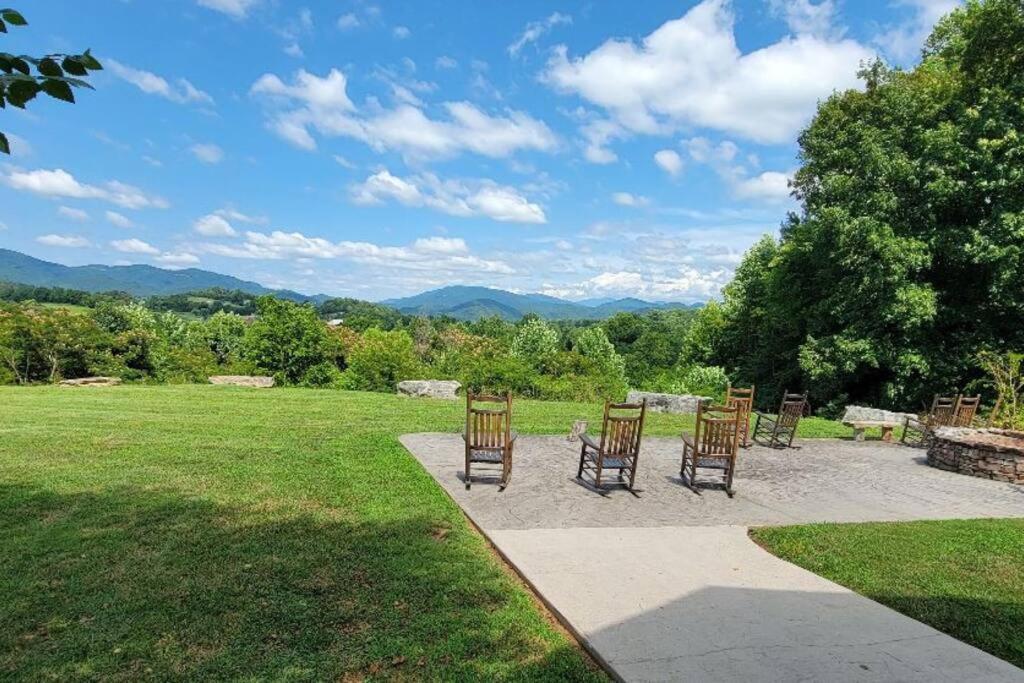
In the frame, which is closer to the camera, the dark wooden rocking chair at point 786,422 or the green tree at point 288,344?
the dark wooden rocking chair at point 786,422

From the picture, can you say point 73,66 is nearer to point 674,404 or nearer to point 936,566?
point 936,566

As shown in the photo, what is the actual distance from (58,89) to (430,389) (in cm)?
1599

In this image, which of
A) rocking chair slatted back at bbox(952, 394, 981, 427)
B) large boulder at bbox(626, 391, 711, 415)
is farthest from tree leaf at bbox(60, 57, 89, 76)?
large boulder at bbox(626, 391, 711, 415)

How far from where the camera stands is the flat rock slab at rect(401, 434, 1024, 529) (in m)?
6.15

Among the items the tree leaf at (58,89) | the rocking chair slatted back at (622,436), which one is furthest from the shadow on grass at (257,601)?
the tree leaf at (58,89)

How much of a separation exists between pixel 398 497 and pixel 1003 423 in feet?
36.5

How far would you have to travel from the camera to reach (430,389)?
57.8 feet

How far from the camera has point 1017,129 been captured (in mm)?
14359

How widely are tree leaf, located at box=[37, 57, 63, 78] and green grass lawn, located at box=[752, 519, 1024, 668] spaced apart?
5.42m

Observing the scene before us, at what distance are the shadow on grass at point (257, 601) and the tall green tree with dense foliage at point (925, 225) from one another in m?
15.8

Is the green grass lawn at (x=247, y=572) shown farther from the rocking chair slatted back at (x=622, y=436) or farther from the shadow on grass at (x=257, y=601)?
the rocking chair slatted back at (x=622, y=436)

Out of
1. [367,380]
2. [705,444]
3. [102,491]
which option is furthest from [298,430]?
[367,380]

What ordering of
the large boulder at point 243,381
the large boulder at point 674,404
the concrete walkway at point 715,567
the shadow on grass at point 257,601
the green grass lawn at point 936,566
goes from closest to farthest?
1. the shadow on grass at point 257,601
2. the concrete walkway at point 715,567
3. the green grass lawn at point 936,566
4. the large boulder at point 674,404
5. the large boulder at point 243,381

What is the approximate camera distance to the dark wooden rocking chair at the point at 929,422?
1065 cm
